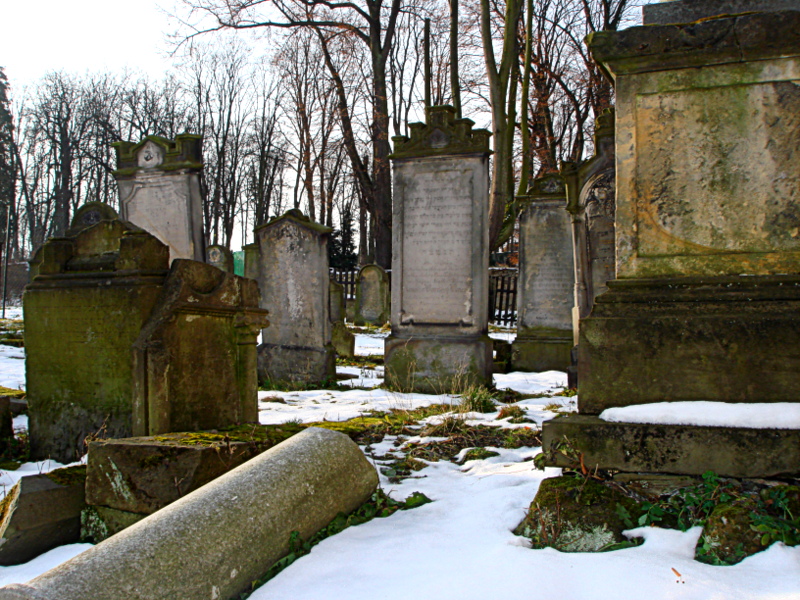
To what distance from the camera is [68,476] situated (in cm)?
299

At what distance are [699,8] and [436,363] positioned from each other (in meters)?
5.09

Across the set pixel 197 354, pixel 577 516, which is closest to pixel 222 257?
pixel 197 354

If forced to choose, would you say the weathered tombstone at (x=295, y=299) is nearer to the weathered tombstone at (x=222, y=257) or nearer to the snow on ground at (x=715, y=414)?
the snow on ground at (x=715, y=414)

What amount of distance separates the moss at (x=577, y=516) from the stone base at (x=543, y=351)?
7.40 m

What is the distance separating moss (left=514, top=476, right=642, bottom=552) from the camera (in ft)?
7.51

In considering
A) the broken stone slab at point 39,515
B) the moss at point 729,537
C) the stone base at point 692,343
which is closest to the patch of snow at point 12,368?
the broken stone slab at point 39,515

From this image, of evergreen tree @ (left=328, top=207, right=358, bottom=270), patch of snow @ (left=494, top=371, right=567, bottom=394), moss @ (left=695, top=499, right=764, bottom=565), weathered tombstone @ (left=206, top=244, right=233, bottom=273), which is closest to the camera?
moss @ (left=695, top=499, right=764, bottom=565)

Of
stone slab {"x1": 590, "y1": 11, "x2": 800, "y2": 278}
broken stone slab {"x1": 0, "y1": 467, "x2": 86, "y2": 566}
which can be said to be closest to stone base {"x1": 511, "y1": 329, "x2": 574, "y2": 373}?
stone slab {"x1": 590, "y1": 11, "x2": 800, "y2": 278}

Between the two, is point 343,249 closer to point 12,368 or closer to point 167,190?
point 167,190

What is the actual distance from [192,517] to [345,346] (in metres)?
8.44

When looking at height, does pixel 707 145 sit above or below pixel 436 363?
above

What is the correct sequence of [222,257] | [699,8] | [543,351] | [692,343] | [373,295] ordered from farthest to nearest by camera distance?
[222,257] → [373,295] → [543,351] → [699,8] → [692,343]

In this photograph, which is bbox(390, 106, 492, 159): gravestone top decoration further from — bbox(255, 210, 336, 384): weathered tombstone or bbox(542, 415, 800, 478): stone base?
bbox(542, 415, 800, 478): stone base

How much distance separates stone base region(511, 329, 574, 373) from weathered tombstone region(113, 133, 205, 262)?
5.26 m
